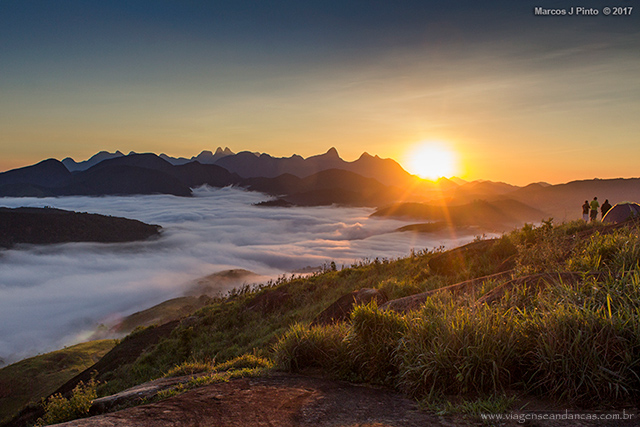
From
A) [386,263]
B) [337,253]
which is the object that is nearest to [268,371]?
[386,263]

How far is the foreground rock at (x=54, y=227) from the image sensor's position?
149250 mm

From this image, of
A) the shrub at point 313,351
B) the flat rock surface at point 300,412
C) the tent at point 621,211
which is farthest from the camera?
the tent at point 621,211

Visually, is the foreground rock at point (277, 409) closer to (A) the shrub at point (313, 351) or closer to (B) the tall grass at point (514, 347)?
(B) the tall grass at point (514, 347)

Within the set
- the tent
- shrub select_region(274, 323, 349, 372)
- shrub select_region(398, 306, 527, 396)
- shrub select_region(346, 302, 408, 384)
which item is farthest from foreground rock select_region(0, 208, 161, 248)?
shrub select_region(398, 306, 527, 396)

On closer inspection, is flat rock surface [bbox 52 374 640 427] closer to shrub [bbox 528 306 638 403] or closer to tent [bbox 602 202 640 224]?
shrub [bbox 528 306 638 403]

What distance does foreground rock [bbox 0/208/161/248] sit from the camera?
149250 mm

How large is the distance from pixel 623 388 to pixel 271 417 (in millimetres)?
3166

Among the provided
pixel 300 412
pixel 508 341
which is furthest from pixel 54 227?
pixel 508 341

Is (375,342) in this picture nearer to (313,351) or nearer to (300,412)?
(313,351)

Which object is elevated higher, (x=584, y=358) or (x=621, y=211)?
(x=621, y=211)

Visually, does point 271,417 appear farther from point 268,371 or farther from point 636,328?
point 636,328

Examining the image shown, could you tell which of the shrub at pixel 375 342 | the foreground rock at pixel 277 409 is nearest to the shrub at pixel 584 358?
the foreground rock at pixel 277 409

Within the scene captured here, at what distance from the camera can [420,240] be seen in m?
157

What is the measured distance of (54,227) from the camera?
15162 centimetres
